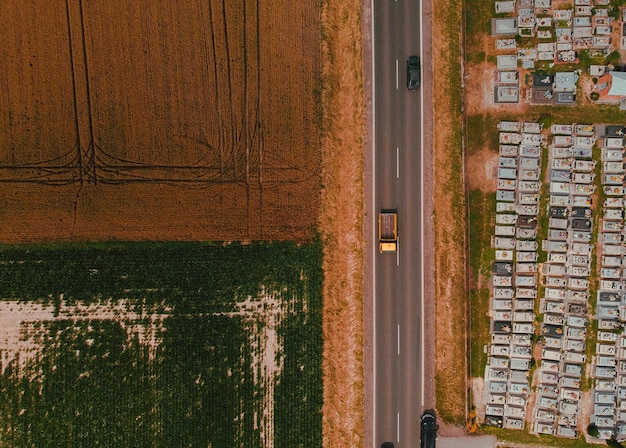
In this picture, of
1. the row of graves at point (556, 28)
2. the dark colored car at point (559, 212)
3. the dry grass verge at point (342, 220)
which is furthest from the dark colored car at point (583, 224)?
the dry grass verge at point (342, 220)

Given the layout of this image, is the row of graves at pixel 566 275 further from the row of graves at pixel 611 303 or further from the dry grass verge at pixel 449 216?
the dry grass verge at pixel 449 216

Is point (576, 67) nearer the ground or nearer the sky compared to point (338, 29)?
nearer the ground

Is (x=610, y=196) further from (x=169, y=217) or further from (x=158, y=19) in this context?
(x=158, y=19)

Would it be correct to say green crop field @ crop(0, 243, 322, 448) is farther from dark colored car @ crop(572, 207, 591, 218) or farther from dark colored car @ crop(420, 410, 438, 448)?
dark colored car @ crop(572, 207, 591, 218)

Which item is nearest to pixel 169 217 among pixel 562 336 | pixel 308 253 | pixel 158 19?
pixel 308 253

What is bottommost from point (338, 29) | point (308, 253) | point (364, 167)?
point (308, 253)

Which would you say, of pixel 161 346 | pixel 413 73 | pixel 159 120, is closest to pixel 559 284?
pixel 413 73

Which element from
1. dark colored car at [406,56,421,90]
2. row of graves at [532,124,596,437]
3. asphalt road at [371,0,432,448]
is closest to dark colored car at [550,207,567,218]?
row of graves at [532,124,596,437]

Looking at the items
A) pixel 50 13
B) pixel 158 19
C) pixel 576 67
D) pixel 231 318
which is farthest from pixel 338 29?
pixel 231 318
